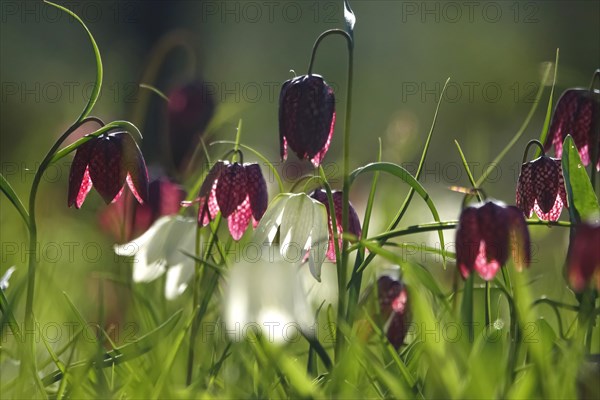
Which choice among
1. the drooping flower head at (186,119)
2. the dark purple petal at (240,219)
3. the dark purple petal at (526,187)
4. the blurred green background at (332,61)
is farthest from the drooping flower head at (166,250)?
the blurred green background at (332,61)

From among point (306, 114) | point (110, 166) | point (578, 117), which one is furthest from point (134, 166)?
point (578, 117)

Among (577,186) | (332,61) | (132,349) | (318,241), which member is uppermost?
(332,61)

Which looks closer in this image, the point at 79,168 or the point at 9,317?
the point at 9,317

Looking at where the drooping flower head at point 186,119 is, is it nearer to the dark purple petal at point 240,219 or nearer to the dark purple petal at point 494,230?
the dark purple petal at point 240,219

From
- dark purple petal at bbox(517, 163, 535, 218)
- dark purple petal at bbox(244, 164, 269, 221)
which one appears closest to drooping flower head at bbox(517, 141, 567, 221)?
dark purple petal at bbox(517, 163, 535, 218)

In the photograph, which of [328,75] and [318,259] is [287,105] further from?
[328,75]

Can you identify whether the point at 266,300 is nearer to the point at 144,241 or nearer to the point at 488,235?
the point at 488,235
